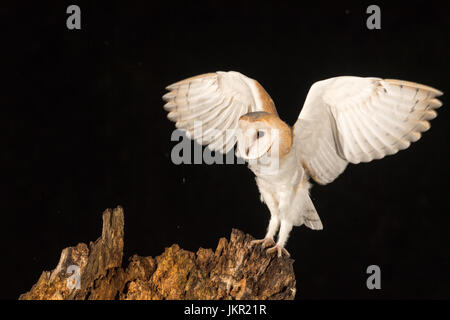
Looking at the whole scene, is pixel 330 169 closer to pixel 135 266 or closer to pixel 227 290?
pixel 227 290

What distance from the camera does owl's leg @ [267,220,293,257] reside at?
A: 260cm

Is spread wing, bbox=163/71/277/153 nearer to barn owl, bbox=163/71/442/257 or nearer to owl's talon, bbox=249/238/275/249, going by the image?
barn owl, bbox=163/71/442/257

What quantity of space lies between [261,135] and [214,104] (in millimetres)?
471

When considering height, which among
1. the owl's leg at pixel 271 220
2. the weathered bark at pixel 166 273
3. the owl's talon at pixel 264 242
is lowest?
the weathered bark at pixel 166 273

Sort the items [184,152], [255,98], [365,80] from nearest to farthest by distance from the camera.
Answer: [365,80]
[255,98]
[184,152]

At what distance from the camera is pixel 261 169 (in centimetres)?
250

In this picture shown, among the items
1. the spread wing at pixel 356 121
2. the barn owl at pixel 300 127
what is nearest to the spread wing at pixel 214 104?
the barn owl at pixel 300 127

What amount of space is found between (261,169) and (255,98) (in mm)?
384

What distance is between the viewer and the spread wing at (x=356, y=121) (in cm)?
240

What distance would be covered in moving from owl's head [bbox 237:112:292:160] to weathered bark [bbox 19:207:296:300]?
392 millimetres

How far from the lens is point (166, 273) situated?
2498mm

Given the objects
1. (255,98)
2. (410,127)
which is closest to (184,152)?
(255,98)

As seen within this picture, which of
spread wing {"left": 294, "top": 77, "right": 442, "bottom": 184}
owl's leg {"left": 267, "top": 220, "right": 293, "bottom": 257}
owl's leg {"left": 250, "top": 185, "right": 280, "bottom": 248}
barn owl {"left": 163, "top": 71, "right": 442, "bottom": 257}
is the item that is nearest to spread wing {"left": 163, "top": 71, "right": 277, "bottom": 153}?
barn owl {"left": 163, "top": 71, "right": 442, "bottom": 257}

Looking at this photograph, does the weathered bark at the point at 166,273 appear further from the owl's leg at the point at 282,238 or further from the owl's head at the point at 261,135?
the owl's head at the point at 261,135
